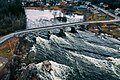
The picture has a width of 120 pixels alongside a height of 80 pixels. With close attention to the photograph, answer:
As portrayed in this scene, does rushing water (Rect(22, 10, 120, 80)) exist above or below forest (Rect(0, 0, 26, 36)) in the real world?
below

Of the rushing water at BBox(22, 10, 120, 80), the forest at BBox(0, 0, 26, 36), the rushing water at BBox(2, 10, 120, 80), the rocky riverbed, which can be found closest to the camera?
the rocky riverbed

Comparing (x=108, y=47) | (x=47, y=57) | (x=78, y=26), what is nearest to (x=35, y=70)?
(x=47, y=57)

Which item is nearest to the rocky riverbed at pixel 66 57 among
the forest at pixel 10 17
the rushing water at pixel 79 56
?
the rushing water at pixel 79 56

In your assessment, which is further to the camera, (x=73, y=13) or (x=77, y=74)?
(x=73, y=13)

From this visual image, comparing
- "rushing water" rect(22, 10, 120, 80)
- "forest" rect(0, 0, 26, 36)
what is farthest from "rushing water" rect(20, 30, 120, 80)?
"forest" rect(0, 0, 26, 36)

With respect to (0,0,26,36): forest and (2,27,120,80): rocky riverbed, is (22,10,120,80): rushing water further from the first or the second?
(0,0,26,36): forest

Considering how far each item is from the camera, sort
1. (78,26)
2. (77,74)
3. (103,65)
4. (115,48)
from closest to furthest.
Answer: (77,74)
(103,65)
(115,48)
(78,26)

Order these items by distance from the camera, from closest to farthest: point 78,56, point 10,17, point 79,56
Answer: point 78,56 < point 79,56 < point 10,17

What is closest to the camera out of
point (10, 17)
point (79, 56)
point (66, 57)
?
point (66, 57)

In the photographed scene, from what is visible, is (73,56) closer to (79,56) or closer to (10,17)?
(79,56)

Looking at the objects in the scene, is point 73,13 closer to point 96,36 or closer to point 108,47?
point 96,36

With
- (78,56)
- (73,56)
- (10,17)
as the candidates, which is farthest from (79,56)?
(10,17)
